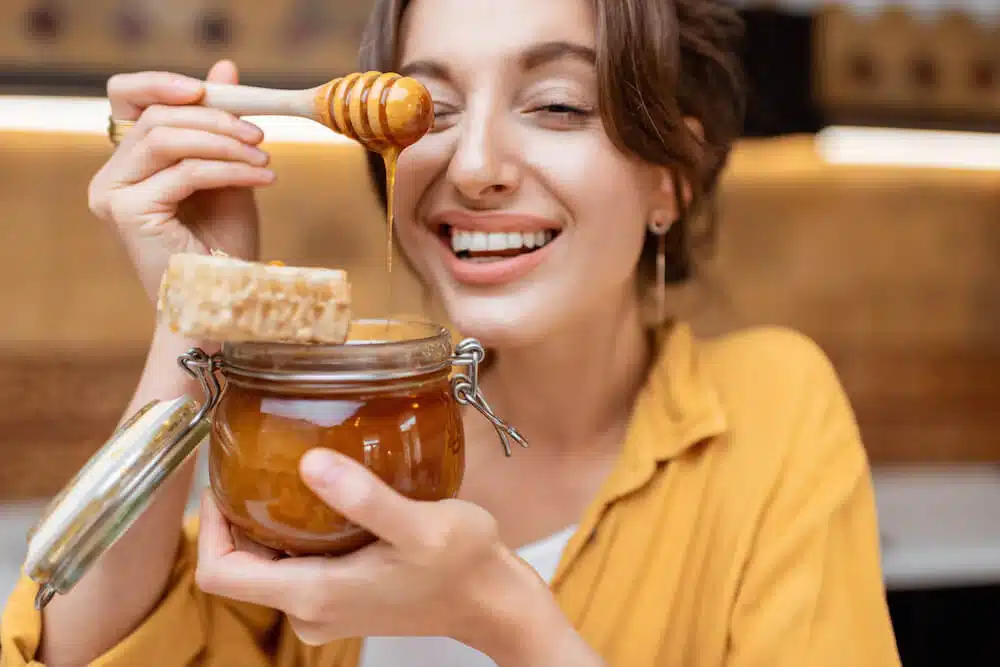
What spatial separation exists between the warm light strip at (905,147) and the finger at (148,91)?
1.71 m

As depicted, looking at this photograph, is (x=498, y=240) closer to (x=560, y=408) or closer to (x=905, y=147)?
(x=560, y=408)

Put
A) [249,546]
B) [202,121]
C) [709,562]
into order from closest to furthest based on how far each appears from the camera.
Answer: [249,546] → [202,121] → [709,562]

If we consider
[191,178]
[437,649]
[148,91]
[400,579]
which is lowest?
[437,649]

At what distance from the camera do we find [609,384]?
1.37 m

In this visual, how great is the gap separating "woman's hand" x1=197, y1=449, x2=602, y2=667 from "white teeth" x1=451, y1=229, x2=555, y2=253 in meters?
0.43

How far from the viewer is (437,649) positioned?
46.6 inches

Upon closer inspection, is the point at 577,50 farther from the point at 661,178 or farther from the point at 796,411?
the point at 796,411

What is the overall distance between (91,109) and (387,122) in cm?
149

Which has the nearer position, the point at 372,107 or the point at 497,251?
the point at 372,107

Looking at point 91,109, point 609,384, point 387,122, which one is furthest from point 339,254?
point 387,122

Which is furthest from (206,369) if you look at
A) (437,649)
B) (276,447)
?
(437,649)

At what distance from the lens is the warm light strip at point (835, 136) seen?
Answer: 1.97 metres

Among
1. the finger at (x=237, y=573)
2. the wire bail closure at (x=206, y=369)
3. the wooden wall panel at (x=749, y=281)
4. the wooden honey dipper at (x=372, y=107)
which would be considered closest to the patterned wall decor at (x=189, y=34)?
the wooden wall panel at (x=749, y=281)

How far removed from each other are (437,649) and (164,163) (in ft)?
2.40
